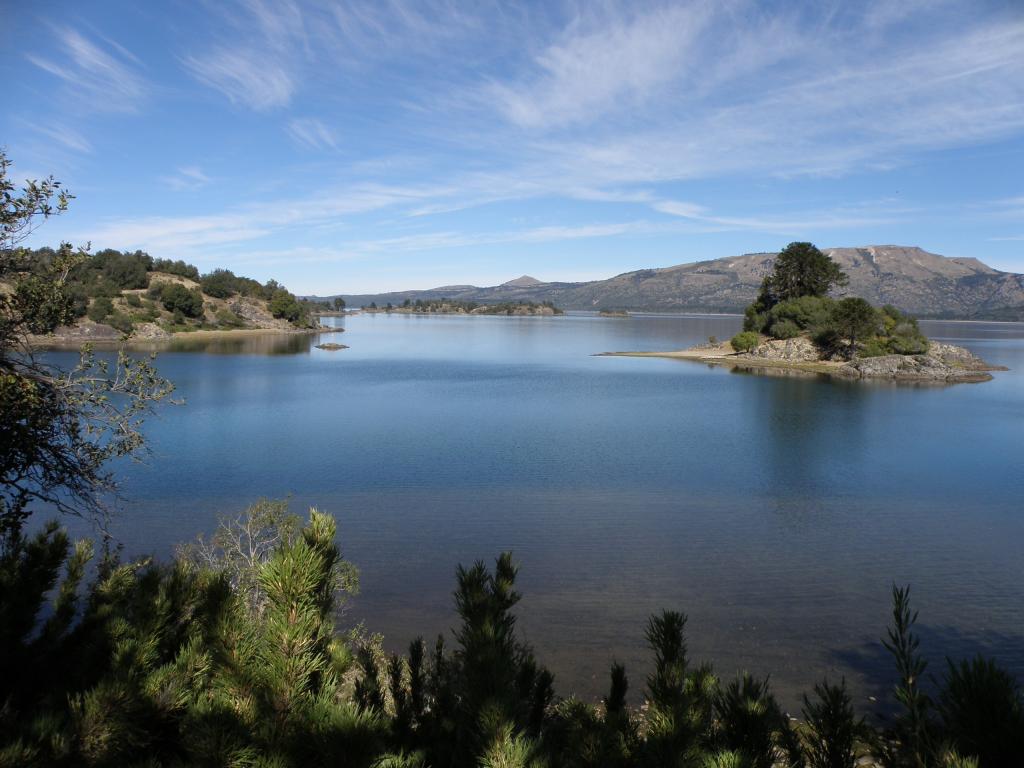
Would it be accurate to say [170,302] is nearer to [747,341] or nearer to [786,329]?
[747,341]

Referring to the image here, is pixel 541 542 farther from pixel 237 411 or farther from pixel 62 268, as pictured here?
pixel 237 411

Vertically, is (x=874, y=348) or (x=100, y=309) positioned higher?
(x=100, y=309)

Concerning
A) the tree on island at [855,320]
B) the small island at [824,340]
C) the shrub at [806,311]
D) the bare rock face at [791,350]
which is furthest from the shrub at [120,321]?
the tree on island at [855,320]

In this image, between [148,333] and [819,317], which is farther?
[148,333]

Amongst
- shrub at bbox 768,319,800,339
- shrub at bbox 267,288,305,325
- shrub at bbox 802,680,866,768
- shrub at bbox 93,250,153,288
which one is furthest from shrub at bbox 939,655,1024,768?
shrub at bbox 267,288,305,325

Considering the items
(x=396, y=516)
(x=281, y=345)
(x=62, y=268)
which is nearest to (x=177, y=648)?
(x=62, y=268)

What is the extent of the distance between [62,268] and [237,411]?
36825 millimetres

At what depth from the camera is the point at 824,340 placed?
81.5 metres

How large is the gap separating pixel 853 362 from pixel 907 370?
5235 mm

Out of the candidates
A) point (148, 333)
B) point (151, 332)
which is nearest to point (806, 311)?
point (148, 333)

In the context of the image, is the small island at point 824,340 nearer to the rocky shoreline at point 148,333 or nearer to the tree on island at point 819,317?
the tree on island at point 819,317

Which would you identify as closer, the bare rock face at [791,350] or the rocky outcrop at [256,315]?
the bare rock face at [791,350]

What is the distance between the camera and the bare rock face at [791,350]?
8169cm

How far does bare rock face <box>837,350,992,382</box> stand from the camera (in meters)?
69.6
